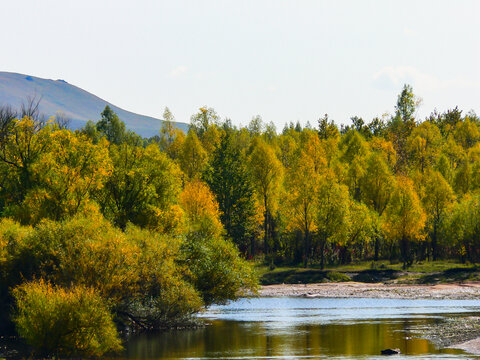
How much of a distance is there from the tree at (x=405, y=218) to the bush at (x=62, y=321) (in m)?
69.6

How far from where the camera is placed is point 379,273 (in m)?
102

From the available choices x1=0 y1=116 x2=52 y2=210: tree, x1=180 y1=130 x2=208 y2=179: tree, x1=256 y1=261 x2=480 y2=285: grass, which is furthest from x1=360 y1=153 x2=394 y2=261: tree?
x1=0 y1=116 x2=52 y2=210: tree

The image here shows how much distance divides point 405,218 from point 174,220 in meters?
42.9

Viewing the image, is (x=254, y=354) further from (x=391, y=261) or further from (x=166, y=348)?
(x=391, y=261)

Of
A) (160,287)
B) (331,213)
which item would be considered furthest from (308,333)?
(331,213)

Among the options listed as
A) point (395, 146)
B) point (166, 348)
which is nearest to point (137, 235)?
point (166, 348)

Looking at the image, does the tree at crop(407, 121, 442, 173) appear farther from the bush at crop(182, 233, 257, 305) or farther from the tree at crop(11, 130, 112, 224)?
the bush at crop(182, 233, 257, 305)

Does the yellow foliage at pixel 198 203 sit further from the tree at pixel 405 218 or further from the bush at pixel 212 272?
the bush at pixel 212 272

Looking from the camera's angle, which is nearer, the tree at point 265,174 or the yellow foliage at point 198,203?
the yellow foliage at point 198,203

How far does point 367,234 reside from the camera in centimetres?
11069

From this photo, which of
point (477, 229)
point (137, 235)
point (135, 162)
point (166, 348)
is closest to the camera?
point (166, 348)

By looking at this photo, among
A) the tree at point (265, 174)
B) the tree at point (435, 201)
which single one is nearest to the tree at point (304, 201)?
the tree at point (265, 174)

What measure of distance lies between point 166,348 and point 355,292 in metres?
45.5

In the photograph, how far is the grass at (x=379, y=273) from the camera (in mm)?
97062
